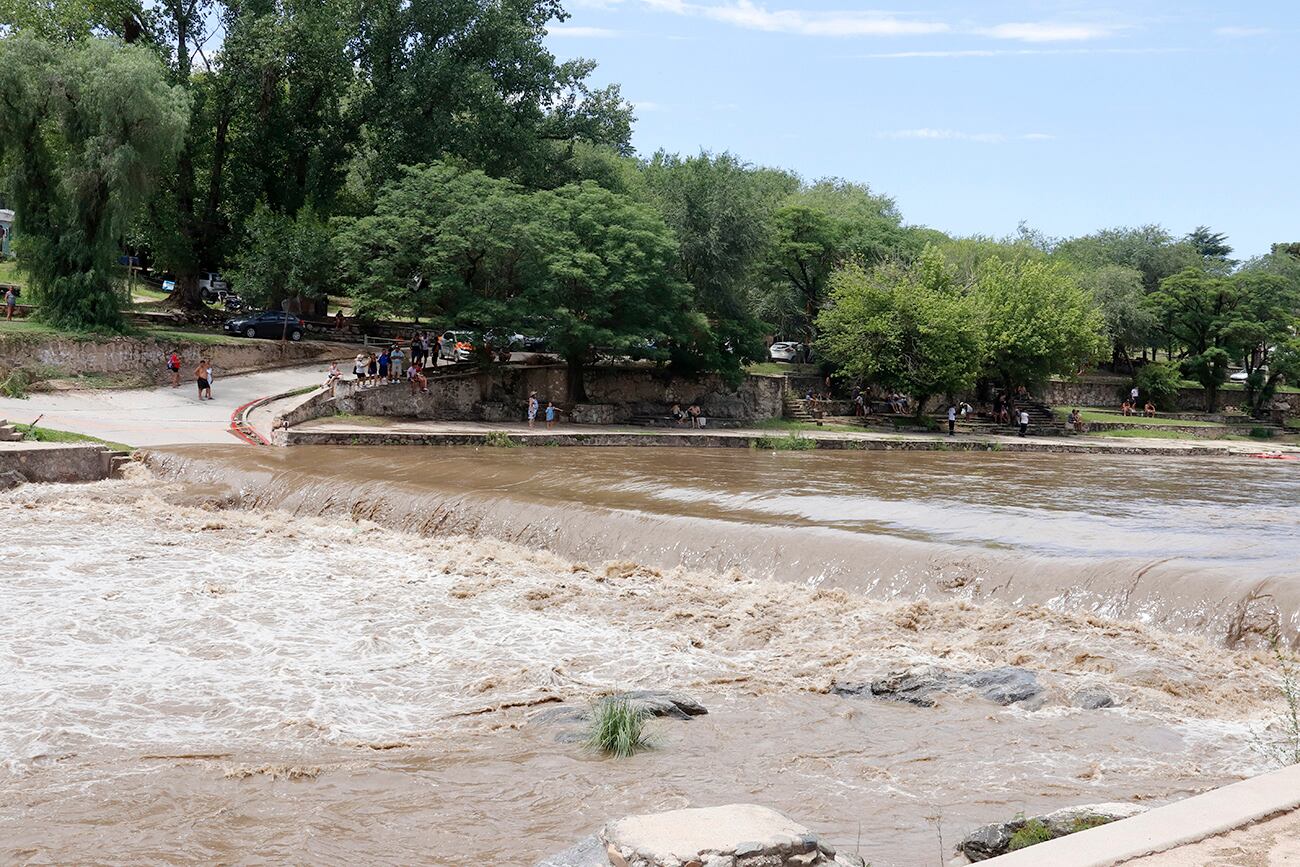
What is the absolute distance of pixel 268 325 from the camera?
44562 mm

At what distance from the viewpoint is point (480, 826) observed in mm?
7938

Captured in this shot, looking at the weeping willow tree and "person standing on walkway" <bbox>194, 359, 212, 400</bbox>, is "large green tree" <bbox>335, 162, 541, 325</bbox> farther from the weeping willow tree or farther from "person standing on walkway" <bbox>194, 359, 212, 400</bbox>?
the weeping willow tree

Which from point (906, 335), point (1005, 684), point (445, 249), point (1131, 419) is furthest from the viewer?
point (1131, 419)

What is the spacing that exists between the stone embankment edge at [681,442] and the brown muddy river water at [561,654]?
753cm

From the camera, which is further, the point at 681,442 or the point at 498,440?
the point at 681,442

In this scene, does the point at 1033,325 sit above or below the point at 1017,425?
above

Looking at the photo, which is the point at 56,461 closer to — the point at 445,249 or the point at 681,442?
the point at 445,249

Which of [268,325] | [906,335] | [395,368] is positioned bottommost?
[395,368]

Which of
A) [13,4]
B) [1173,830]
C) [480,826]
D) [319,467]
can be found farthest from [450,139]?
[1173,830]

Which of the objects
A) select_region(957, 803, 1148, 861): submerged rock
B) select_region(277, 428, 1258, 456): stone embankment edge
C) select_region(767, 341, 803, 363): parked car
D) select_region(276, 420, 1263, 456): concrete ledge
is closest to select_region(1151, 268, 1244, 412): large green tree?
select_region(276, 420, 1263, 456): concrete ledge

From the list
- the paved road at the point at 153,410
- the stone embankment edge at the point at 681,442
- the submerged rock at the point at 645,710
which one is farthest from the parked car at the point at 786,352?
the submerged rock at the point at 645,710

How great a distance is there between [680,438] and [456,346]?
11.2 meters

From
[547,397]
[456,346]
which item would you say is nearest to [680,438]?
[547,397]

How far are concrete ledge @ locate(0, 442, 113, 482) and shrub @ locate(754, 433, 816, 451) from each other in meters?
20.5
